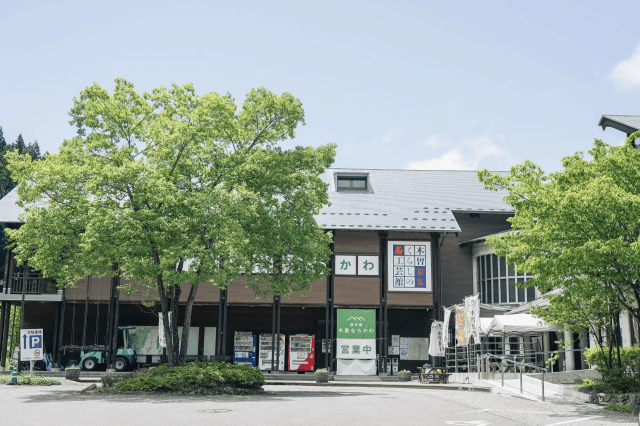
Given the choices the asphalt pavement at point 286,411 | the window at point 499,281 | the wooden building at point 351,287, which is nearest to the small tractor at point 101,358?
the wooden building at point 351,287

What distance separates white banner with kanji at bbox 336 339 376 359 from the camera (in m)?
30.8

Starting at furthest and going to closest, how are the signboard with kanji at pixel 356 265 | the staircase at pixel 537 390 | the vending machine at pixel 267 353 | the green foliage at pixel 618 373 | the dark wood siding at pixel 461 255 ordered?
1. the dark wood siding at pixel 461 255
2. the vending machine at pixel 267 353
3. the signboard with kanji at pixel 356 265
4. the staircase at pixel 537 390
5. the green foliage at pixel 618 373

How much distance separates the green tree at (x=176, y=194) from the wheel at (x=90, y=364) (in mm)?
10061

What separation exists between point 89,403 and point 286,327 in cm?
1968

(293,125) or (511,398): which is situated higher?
(293,125)

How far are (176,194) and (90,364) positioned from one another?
52.4 feet

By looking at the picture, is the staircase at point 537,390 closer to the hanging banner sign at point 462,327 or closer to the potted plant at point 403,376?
the hanging banner sign at point 462,327

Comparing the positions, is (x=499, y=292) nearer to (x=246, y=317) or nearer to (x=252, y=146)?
(x=246, y=317)

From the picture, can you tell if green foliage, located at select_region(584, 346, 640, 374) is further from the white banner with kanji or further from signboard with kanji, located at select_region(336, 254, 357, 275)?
signboard with kanji, located at select_region(336, 254, 357, 275)

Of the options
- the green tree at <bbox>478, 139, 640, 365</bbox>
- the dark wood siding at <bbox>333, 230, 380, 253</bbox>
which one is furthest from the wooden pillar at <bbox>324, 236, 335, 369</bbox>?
the green tree at <bbox>478, 139, 640, 365</bbox>

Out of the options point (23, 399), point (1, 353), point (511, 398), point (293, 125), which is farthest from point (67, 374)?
point (511, 398)

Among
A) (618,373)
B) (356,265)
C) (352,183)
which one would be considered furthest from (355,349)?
(618,373)

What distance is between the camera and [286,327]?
113ft

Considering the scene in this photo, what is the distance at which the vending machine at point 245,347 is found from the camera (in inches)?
1307
